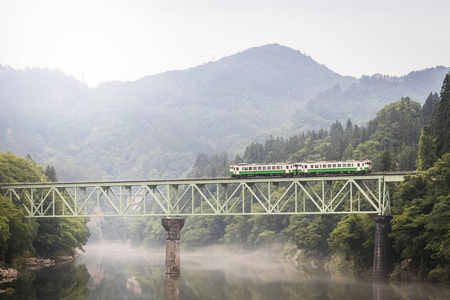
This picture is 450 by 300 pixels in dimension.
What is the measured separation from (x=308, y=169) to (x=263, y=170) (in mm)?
6637

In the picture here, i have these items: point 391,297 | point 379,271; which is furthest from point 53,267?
point 391,297

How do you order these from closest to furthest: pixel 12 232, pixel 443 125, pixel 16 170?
pixel 12 232, pixel 443 125, pixel 16 170

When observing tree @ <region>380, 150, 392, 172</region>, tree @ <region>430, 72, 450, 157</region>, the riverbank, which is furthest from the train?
the riverbank

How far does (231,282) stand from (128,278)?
757 inches

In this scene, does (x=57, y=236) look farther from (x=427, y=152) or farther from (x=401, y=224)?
(x=401, y=224)

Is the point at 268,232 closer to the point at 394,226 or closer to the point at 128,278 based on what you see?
the point at 128,278

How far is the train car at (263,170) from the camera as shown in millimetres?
105688

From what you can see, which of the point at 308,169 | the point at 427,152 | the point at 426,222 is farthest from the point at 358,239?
the point at 426,222

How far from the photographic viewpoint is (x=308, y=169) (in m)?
105

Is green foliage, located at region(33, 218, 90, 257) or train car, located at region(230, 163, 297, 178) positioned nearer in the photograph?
train car, located at region(230, 163, 297, 178)

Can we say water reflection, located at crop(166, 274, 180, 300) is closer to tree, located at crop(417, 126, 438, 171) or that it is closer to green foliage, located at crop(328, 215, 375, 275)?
green foliage, located at crop(328, 215, 375, 275)

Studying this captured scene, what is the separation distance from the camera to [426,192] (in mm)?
97062

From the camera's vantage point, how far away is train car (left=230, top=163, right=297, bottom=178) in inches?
4161

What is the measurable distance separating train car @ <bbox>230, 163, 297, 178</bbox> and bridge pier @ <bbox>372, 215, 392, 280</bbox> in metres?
13.6
